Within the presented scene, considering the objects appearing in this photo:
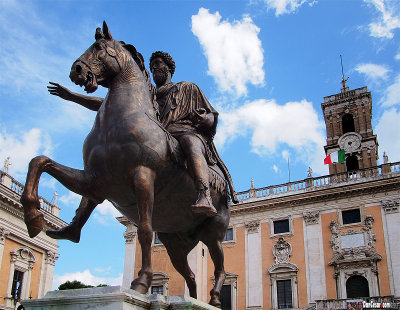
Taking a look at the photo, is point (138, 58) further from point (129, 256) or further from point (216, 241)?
point (129, 256)

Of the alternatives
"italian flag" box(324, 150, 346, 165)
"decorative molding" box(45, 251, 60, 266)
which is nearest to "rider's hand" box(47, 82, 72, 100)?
"decorative molding" box(45, 251, 60, 266)

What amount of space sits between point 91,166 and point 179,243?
1.36m

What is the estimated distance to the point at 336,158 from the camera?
41.0 m

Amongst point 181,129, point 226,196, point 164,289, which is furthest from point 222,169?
point 164,289

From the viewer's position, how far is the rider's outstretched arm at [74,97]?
477 cm

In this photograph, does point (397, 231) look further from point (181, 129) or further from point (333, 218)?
point (181, 129)

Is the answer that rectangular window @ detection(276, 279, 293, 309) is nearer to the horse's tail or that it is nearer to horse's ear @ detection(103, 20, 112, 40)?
the horse's tail

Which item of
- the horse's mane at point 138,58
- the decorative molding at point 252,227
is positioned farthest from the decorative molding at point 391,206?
the horse's mane at point 138,58

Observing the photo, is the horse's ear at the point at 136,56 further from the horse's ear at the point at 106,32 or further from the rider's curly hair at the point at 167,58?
the rider's curly hair at the point at 167,58

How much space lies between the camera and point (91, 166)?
4.03 m

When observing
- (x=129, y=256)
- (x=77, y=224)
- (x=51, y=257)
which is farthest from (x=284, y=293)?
(x=77, y=224)

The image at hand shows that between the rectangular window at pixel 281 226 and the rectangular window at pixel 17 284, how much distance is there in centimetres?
1626

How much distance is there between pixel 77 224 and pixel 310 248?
27.8 m

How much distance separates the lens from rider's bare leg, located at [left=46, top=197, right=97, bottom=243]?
14.1ft
